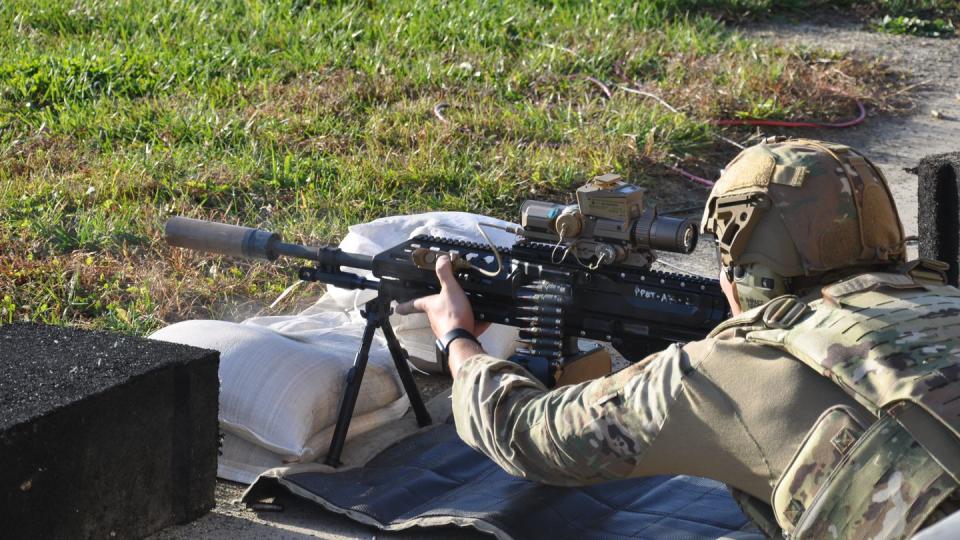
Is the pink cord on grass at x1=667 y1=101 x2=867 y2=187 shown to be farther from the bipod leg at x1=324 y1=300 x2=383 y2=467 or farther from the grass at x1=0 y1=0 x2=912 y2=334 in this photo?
the bipod leg at x1=324 y1=300 x2=383 y2=467

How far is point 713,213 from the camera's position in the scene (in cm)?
273

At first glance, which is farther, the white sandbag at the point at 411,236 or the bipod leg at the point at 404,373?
the white sandbag at the point at 411,236

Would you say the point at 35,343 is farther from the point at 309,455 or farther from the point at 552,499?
the point at 552,499

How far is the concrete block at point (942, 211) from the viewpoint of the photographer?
14.4 feet

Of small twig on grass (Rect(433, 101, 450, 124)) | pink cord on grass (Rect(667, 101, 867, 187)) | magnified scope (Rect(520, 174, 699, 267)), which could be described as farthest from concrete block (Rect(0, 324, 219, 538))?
pink cord on grass (Rect(667, 101, 867, 187))

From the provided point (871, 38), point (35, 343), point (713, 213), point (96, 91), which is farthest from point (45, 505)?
point (871, 38)

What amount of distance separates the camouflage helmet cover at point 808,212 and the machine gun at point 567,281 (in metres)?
0.60

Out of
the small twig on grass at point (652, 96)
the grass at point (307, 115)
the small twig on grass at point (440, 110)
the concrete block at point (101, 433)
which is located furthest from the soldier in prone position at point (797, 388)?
the small twig on grass at point (652, 96)

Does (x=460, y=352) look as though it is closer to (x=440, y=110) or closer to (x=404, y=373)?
(x=404, y=373)

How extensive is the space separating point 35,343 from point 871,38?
765cm

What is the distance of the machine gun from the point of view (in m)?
3.30

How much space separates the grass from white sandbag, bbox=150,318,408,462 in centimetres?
95

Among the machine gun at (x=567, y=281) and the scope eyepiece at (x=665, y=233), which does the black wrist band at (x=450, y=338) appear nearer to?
the machine gun at (x=567, y=281)

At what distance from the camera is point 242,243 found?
154 inches
